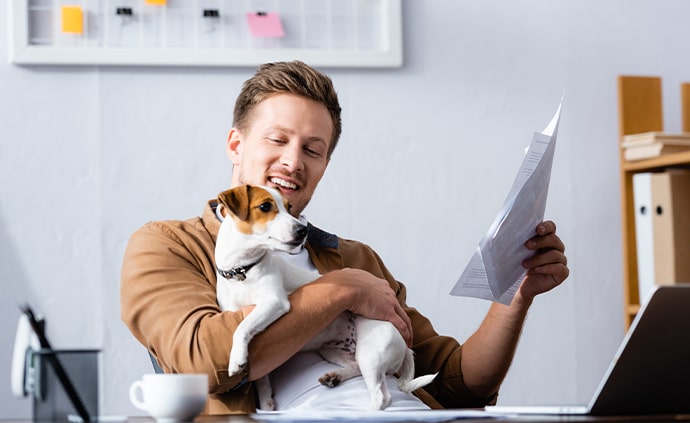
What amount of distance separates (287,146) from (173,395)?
2.15 ft

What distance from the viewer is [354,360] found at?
1.43 m

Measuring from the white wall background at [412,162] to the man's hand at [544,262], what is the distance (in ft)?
3.54

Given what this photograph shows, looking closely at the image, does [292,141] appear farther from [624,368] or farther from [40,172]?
[40,172]

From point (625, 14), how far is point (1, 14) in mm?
1817

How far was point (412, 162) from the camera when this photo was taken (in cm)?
264

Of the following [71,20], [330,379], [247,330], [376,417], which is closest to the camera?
[376,417]

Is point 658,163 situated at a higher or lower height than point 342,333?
higher

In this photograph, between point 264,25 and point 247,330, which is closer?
point 247,330

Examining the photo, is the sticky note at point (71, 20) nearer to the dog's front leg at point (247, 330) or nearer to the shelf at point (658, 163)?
the dog's front leg at point (247, 330)

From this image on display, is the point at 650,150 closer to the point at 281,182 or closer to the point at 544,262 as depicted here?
the point at 544,262

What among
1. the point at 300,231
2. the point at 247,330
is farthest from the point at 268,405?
the point at 300,231

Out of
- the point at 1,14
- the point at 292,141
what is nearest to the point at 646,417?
the point at 292,141

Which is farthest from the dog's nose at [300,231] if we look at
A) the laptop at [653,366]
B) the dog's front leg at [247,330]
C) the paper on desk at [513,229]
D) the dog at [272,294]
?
the laptop at [653,366]

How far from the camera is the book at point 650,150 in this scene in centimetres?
253
